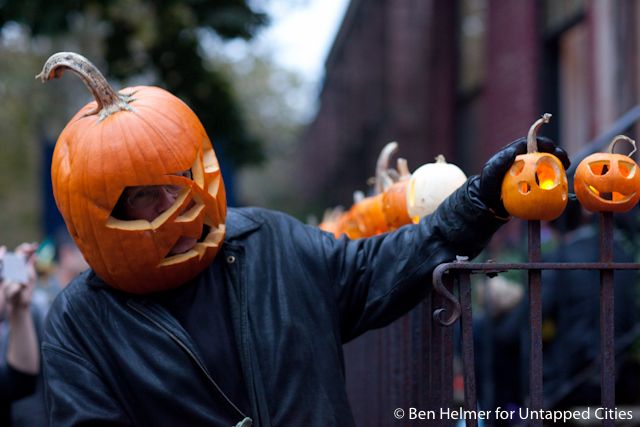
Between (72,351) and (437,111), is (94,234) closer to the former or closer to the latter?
(72,351)

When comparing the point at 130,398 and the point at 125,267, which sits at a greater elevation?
the point at 125,267

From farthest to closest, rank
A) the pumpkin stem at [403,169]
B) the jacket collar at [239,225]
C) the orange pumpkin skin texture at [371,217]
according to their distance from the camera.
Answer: the orange pumpkin skin texture at [371,217], the pumpkin stem at [403,169], the jacket collar at [239,225]

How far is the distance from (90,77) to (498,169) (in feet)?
4.34

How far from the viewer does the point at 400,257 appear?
8.96 ft

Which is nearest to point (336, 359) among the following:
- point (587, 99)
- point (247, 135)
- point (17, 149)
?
point (587, 99)

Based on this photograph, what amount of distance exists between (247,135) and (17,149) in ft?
51.4

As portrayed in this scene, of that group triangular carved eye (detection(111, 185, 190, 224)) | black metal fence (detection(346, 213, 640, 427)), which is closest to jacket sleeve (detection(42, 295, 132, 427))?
triangular carved eye (detection(111, 185, 190, 224))

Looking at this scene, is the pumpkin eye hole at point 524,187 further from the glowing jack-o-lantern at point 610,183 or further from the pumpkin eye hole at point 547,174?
the glowing jack-o-lantern at point 610,183

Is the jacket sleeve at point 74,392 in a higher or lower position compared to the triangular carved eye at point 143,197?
lower

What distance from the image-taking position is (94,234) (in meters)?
2.73

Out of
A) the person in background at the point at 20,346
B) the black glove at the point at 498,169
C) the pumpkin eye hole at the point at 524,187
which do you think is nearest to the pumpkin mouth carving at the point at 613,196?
the black glove at the point at 498,169

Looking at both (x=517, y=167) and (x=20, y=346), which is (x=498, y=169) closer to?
(x=517, y=167)

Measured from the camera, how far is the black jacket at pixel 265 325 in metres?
2.62

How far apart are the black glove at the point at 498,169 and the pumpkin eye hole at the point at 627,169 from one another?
0.16 meters
